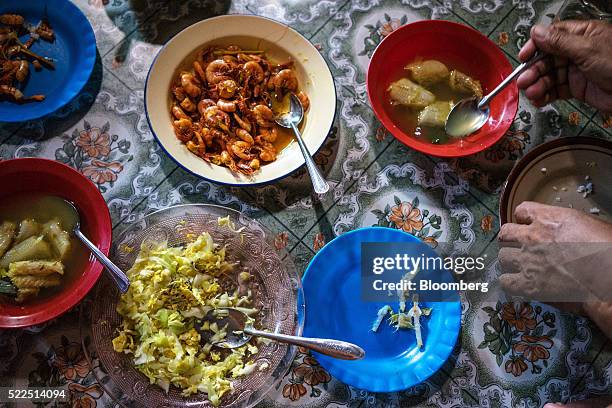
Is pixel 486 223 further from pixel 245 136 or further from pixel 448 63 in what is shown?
pixel 245 136

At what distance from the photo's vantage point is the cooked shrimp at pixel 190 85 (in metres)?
2.30

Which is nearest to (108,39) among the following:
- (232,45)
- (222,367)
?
(232,45)

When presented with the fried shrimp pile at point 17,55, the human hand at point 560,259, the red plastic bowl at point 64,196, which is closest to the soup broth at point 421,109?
the human hand at point 560,259

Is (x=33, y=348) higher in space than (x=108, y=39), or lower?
lower

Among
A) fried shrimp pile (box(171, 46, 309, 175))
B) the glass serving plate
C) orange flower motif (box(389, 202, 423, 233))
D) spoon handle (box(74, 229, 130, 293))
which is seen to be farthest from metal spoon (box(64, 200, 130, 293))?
orange flower motif (box(389, 202, 423, 233))

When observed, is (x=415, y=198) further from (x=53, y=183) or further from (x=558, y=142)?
(x=53, y=183)

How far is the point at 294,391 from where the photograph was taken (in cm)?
224

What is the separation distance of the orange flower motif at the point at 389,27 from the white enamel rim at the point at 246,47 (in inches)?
16.1

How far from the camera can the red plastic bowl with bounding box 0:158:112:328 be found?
2.04 metres

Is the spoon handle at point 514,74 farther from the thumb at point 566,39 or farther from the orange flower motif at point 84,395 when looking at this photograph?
the orange flower motif at point 84,395

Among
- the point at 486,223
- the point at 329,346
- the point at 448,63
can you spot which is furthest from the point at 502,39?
the point at 329,346

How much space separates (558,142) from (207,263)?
1464 millimetres

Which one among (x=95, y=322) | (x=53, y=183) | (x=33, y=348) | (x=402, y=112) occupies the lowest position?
(x=33, y=348)

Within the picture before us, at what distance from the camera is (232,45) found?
94.5 inches
